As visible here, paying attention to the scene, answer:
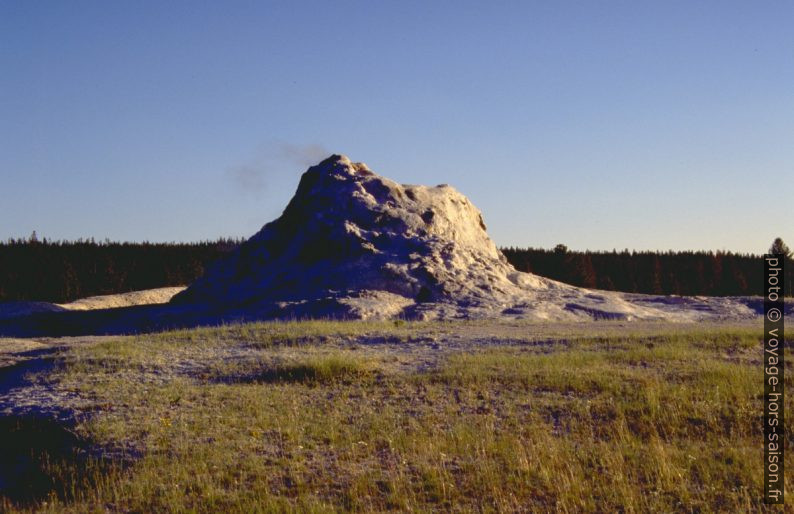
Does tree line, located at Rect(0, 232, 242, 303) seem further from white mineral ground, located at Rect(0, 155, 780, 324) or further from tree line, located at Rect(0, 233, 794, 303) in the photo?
white mineral ground, located at Rect(0, 155, 780, 324)

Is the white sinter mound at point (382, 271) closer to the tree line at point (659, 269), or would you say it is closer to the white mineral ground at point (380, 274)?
the white mineral ground at point (380, 274)

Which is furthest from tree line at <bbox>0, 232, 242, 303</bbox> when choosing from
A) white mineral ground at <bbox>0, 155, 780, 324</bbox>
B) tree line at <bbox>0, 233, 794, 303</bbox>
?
white mineral ground at <bbox>0, 155, 780, 324</bbox>

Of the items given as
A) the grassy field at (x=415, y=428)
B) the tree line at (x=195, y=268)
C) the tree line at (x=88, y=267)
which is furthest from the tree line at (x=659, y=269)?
the grassy field at (x=415, y=428)

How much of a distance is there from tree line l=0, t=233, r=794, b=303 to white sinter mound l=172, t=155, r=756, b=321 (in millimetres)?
17242

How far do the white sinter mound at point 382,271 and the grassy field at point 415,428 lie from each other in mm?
7233

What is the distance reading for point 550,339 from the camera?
17109 mm

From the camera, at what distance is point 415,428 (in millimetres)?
10023

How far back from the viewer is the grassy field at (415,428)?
307 inches

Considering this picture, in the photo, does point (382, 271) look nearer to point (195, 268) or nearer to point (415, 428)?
point (415, 428)

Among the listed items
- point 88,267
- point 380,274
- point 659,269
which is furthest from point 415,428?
point 659,269

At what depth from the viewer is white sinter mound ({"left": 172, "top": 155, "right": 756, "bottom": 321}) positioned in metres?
23.8

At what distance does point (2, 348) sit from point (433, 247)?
13737 millimetres

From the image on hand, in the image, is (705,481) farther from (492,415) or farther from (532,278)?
(532,278)

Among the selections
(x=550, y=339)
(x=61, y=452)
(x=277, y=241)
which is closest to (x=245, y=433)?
(x=61, y=452)
